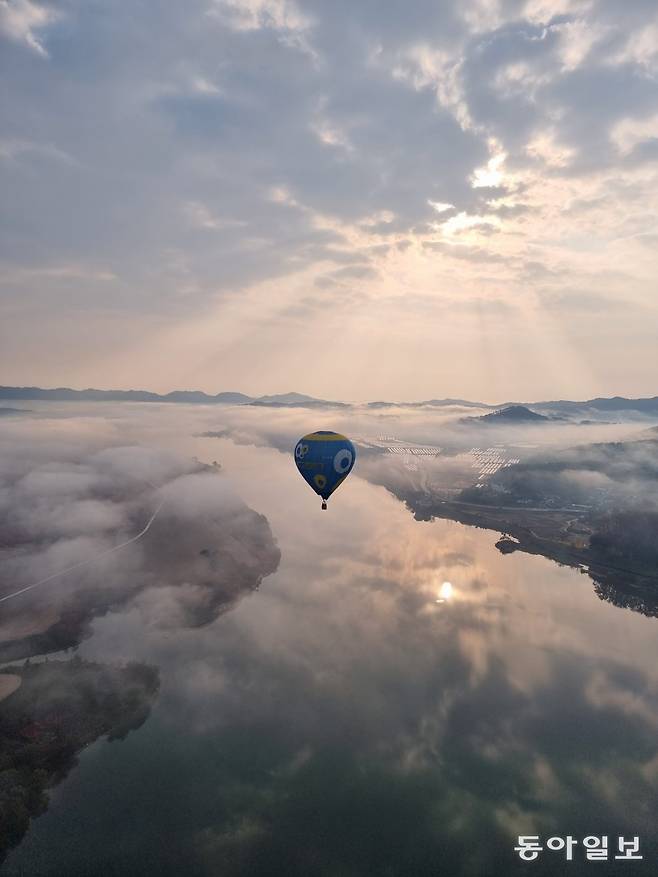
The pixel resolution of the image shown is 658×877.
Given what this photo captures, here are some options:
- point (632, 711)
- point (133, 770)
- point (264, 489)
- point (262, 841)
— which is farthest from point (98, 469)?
point (632, 711)

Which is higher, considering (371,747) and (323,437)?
(323,437)

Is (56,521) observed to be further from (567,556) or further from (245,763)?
(567,556)

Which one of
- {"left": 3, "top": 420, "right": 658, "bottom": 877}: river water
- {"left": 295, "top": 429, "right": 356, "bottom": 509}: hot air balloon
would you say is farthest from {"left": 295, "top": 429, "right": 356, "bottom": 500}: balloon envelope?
{"left": 3, "top": 420, "right": 658, "bottom": 877}: river water

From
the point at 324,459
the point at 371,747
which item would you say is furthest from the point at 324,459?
the point at 371,747

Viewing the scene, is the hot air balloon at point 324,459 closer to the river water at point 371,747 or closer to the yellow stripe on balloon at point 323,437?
the yellow stripe on balloon at point 323,437

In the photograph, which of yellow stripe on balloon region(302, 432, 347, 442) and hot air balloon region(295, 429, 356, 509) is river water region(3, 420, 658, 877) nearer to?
hot air balloon region(295, 429, 356, 509)

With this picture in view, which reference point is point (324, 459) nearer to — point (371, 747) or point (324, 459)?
point (324, 459)

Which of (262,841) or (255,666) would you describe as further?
(255,666)
